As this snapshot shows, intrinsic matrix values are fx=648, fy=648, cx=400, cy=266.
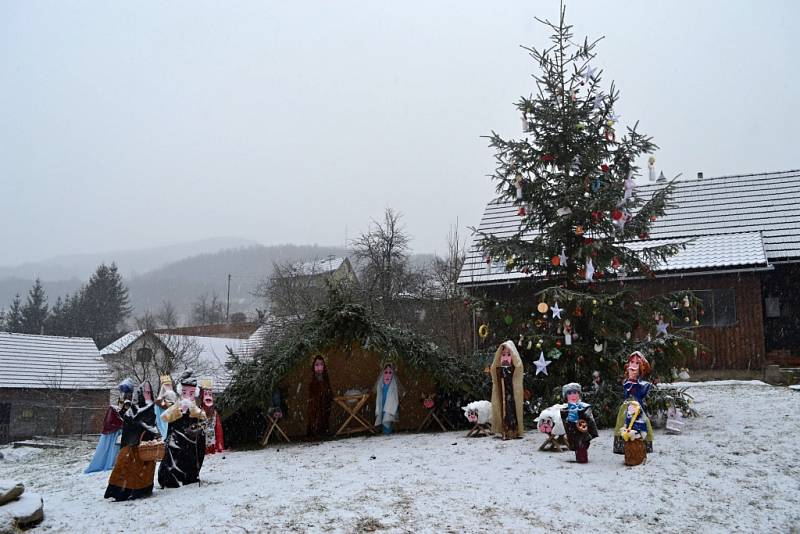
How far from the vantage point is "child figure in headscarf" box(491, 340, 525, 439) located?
11.2 m

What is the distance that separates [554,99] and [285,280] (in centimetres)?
2349

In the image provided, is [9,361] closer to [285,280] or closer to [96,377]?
[96,377]

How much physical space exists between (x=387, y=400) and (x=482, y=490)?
4969 mm

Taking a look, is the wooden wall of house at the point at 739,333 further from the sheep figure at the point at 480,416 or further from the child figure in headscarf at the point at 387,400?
the sheep figure at the point at 480,416

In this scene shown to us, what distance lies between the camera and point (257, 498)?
26.5 ft

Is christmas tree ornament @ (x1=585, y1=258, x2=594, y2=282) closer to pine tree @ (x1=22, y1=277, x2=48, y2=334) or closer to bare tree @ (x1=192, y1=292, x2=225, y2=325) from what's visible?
pine tree @ (x1=22, y1=277, x2=48, y2=334)

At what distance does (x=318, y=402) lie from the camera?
1304 centimetres

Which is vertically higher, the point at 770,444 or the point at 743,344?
the point at 743,344

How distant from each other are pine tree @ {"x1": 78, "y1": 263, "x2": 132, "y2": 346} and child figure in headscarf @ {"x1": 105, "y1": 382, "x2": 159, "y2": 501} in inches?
2074

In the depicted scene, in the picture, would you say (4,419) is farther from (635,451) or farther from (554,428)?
(635,451)

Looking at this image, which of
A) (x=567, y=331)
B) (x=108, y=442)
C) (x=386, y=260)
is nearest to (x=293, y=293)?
(x=386, y=260)

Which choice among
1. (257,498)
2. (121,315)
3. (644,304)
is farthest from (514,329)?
(121,315)

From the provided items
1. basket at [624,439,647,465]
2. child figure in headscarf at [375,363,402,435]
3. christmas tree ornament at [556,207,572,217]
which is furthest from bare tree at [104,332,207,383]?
basket at [624,439,647,465]

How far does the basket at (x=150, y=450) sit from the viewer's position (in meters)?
8.32
